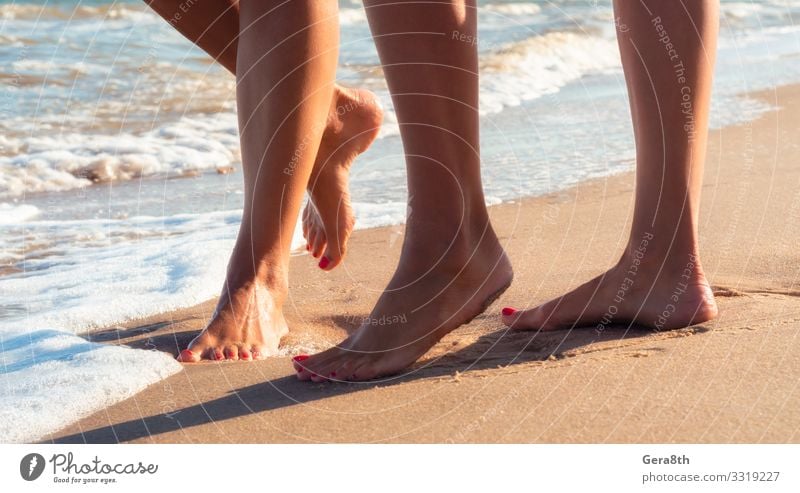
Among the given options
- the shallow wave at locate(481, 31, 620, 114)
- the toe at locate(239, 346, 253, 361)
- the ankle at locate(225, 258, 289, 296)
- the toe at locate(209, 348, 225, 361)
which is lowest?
the shallow wave at locate(481, 31, 620, 114)

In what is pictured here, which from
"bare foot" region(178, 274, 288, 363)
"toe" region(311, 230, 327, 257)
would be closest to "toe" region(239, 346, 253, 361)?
"bare foot" region(178, 274, 288, 363)

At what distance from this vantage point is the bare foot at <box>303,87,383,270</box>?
9.56 ft

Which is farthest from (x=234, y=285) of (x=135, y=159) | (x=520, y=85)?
(x=520, y=85)

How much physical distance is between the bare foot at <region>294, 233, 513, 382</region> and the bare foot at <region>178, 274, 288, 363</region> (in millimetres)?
291

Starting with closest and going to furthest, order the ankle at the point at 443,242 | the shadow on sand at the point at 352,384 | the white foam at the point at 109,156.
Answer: the shadow on sand at the point at 352,384 → the ankle at the point at 443,242 → the white foam at the point at 109,156

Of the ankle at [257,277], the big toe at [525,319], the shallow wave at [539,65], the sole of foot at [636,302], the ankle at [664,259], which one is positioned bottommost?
the shallow wave at [539,65]

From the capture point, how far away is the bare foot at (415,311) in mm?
2076

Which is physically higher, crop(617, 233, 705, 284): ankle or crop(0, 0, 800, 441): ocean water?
crop(617, 233, 705, 284): ankle

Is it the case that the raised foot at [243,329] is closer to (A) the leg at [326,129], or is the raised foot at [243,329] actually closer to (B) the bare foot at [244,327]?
(B) the bare foot at [244,327]

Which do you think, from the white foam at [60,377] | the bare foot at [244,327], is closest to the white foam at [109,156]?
the white foam at [60,377]

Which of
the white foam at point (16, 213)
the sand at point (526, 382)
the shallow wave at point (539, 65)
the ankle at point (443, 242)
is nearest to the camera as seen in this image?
the sand at point (526, 382)

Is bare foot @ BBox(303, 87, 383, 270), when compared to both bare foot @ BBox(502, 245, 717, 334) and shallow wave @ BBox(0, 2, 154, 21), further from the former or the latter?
shallow wave @ BBox(0, 2, 154, 21)

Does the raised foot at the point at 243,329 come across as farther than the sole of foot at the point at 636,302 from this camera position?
Yes

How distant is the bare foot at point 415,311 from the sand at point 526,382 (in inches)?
1.7
